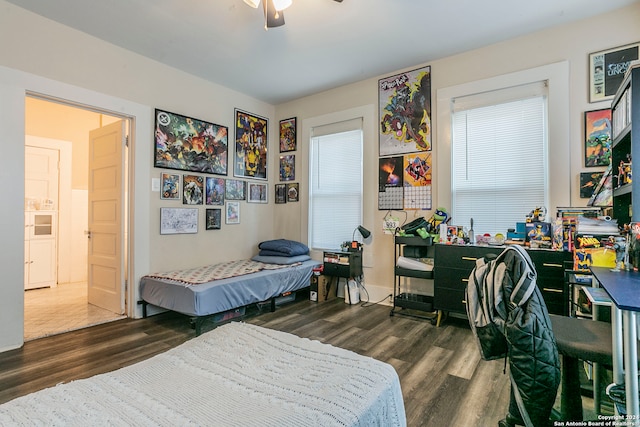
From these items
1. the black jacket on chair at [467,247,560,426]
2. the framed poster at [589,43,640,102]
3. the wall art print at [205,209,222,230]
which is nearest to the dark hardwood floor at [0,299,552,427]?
the black jacket on chair at [467,247,560,426]

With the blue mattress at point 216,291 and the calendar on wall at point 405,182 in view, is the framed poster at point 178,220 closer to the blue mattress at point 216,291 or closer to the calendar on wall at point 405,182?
the blue mattress at point 216,291

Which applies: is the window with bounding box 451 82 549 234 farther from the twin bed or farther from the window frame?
the twin bed

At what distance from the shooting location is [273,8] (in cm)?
251

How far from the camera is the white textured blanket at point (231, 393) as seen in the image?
0.86 m

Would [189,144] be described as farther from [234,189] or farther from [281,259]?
[281,259]

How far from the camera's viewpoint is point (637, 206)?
1804 mm

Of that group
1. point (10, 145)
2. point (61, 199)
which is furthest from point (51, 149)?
point (10, 145)

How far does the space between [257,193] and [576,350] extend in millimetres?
4207

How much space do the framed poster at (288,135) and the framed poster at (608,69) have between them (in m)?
3.55

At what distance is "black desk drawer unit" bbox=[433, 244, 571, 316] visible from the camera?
2.62 meters

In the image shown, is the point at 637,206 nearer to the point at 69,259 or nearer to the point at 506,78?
the point at 506,78

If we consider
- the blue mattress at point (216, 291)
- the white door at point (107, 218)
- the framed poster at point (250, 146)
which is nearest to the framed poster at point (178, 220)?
the white door at point (107, 218)

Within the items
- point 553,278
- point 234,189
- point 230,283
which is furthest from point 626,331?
point 234,189

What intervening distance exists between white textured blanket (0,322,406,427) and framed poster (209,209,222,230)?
304 cm
